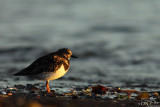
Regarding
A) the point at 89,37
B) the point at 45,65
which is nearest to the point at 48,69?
the point at 45,65

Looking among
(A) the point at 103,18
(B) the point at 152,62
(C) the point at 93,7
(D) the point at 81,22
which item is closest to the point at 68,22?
(D) the point at 81,22

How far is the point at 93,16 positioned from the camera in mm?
18562

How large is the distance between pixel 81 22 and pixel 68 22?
642 mm

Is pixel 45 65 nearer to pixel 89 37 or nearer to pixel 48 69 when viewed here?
pixel 48 69

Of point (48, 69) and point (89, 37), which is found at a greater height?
point (89, 37)

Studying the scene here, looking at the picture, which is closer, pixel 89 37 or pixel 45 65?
pixel 45 65

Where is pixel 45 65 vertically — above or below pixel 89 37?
below

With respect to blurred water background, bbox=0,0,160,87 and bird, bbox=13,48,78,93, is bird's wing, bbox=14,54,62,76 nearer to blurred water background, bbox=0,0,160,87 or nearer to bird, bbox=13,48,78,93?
bird, bbox=13,48,78,93

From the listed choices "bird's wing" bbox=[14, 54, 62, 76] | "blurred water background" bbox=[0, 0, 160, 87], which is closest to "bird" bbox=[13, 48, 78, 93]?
"bird's wing" bbox=[14, 54, 62, 76]

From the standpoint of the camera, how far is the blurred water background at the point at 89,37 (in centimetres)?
923

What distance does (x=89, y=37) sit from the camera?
1427 centimetres

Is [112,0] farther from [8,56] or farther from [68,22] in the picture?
[8,56]

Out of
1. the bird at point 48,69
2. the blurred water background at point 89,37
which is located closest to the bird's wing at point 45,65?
the bird at point 48,69

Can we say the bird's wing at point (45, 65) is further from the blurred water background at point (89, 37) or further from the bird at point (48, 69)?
the blurred water background at point (89, 37)
